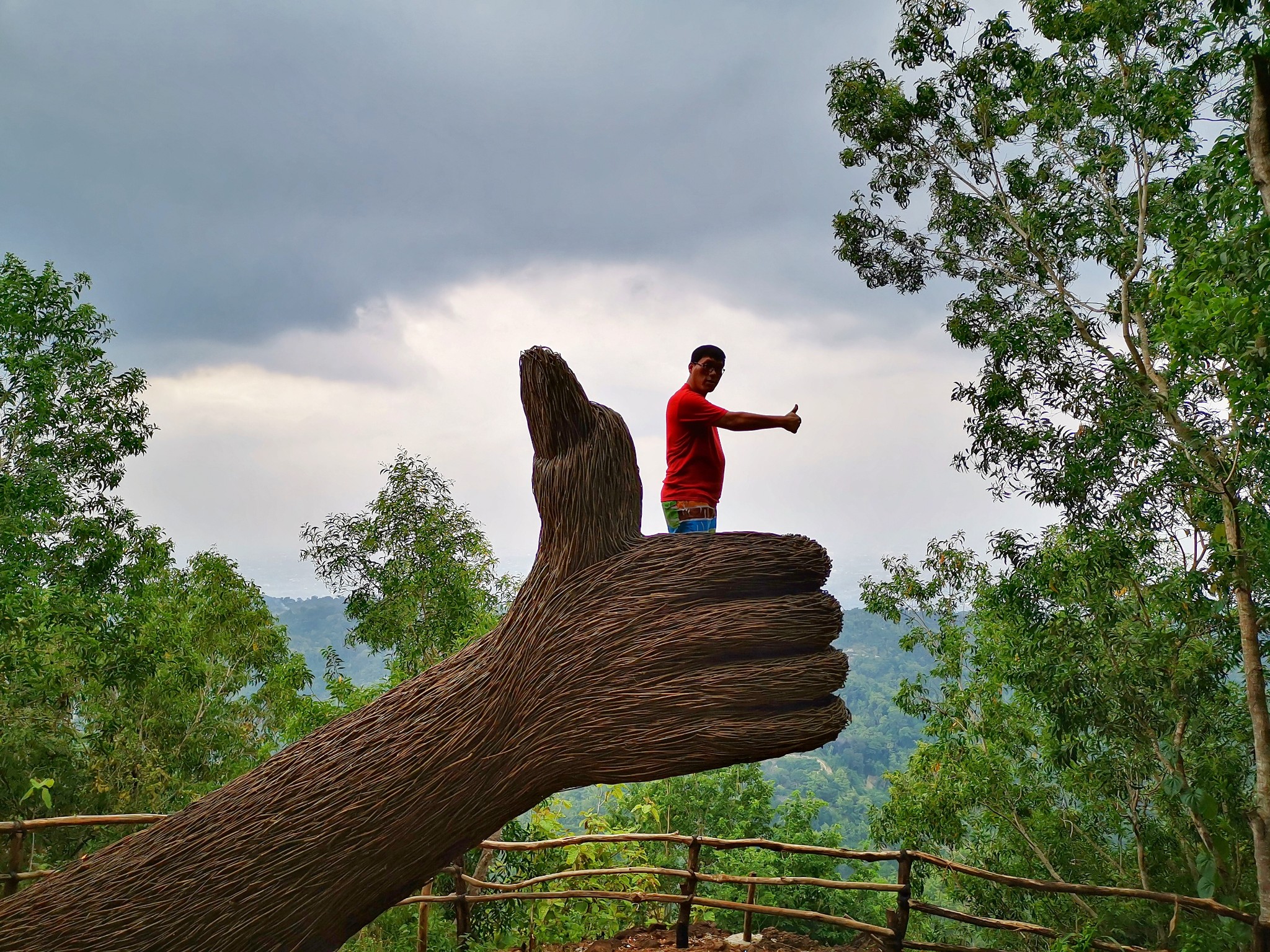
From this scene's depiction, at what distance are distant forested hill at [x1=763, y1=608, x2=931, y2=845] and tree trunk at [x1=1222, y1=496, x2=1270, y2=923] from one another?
46.3ft

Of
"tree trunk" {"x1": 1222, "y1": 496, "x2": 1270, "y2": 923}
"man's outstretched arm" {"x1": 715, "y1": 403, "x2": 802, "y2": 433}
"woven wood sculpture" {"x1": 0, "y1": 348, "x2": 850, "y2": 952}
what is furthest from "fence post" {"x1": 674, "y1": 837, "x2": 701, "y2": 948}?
"tree trunk" {"x1": 1222, "y1": 496, "x2": 1270, "y2": 923}

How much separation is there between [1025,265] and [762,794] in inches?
347

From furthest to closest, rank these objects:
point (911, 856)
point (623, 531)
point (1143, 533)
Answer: point (1143, 533), point (911, 856), point (623, 531)

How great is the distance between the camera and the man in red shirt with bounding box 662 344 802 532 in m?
2.76

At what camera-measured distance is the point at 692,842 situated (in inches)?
193

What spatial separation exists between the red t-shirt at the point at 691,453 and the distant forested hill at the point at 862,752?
18.1 meters

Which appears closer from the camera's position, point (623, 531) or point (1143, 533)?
point (623, 531)

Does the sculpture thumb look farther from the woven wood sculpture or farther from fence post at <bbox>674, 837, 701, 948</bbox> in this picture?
fence post at <bbox>674, 837, 701, 948</bbox>

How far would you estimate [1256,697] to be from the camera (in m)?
5.57

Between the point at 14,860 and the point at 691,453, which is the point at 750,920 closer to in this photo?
the point at 691,453

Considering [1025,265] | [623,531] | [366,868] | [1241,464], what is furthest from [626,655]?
[1025,265]

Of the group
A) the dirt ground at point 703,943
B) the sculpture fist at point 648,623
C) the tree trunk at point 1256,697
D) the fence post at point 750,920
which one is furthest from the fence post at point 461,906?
the tree trunk at point 1256,697

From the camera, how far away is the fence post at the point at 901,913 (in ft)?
15.3

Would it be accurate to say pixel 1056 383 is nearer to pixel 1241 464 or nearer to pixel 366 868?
pixel 1241 464
